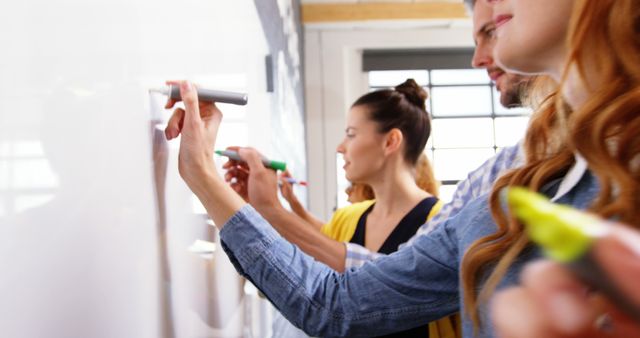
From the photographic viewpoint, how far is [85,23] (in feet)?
1.42

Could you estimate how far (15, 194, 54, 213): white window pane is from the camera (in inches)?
13.2

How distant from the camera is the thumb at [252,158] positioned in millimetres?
946

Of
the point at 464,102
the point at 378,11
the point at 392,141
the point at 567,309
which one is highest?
the point at 378,11

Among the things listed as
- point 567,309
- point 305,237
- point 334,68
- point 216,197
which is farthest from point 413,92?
point 334,68

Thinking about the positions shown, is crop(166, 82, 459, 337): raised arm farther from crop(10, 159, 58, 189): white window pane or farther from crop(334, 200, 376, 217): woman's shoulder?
crop(334, 200, 376, 217): woman's shoulder

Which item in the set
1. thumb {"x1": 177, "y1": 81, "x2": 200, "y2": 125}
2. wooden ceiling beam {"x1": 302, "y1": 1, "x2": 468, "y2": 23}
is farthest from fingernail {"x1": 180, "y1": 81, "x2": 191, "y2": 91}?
wooden ceiling beam {"x1": 302, "y1": 1, "x2": 468, "y2": 23}

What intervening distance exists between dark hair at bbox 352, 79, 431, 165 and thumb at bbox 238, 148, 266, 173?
0.67 m

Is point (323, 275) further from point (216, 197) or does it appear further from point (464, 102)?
point (464, 102)

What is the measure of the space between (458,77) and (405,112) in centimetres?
253

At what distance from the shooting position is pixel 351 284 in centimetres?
79

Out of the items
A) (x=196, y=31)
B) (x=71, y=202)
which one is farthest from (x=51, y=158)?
(x=196, y=31)

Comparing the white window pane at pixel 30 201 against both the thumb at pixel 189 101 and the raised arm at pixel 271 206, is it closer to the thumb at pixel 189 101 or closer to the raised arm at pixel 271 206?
the thumb at pixel 189 101

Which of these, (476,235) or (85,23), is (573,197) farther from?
(85,23)

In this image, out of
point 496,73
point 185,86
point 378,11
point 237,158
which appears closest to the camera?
point 185,86
